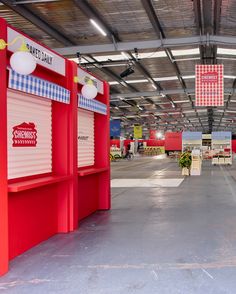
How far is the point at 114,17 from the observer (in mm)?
9609

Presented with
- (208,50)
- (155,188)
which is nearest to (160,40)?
(208,50)

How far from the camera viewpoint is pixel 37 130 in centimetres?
552

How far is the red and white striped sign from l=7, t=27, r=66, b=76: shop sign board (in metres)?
6.91

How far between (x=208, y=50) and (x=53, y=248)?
34.4 feet

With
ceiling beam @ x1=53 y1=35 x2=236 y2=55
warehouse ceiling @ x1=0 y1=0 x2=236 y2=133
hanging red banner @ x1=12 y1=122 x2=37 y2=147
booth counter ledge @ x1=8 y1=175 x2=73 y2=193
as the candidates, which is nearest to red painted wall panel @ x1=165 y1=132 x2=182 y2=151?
warehouse ceiling @ x1=0 y1=0 x2=236 y2=133

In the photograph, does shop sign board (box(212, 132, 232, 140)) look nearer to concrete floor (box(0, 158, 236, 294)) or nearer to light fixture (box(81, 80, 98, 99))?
concrete floor (box(0, 158, 236, 294))

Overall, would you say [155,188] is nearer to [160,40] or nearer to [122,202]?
[122,202]

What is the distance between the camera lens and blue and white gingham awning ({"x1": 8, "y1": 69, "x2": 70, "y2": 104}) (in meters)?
4.50

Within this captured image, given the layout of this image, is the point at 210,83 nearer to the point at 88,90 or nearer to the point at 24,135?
the point at 88,90

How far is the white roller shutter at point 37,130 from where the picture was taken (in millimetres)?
4770

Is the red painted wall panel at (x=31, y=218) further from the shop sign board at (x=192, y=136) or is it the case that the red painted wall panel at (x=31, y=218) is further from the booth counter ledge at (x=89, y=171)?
the shop sign board at (x=192, y=136)

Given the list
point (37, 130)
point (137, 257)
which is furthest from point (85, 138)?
point (137, 257)

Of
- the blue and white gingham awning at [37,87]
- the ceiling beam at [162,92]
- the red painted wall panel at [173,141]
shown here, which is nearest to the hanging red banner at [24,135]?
the blue and white gingham awning at [37,87]

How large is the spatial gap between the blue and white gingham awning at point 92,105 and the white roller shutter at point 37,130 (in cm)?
86
